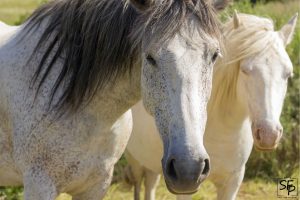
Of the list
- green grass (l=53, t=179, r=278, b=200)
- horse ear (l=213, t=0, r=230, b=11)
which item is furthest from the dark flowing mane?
green grass (l=53, t=179, r=278, b=200)

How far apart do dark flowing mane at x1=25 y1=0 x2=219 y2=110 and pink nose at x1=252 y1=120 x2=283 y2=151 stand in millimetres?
1042

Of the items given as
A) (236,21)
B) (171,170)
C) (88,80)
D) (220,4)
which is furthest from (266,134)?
(171,170)

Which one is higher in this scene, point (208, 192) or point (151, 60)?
point (151, 60)

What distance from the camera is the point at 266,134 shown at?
328 cm

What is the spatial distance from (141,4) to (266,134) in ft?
4.08

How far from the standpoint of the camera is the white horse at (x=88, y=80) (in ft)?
7.46

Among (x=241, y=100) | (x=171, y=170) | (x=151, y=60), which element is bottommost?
(x=241, y=100)

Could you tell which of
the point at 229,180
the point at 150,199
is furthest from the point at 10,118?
the point at 150,199

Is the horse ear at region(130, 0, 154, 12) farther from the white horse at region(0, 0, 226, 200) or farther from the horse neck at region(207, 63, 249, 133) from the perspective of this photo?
the horse neck at region(207, 63, 249, 133)

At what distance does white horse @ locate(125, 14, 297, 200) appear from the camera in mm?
3375

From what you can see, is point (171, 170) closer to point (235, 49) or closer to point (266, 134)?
point (266, 134)

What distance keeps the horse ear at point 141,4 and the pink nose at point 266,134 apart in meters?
1.22

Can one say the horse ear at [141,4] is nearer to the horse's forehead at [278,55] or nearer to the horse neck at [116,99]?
the horse neck at [116,99]

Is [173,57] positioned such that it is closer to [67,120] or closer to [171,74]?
[171,74]
